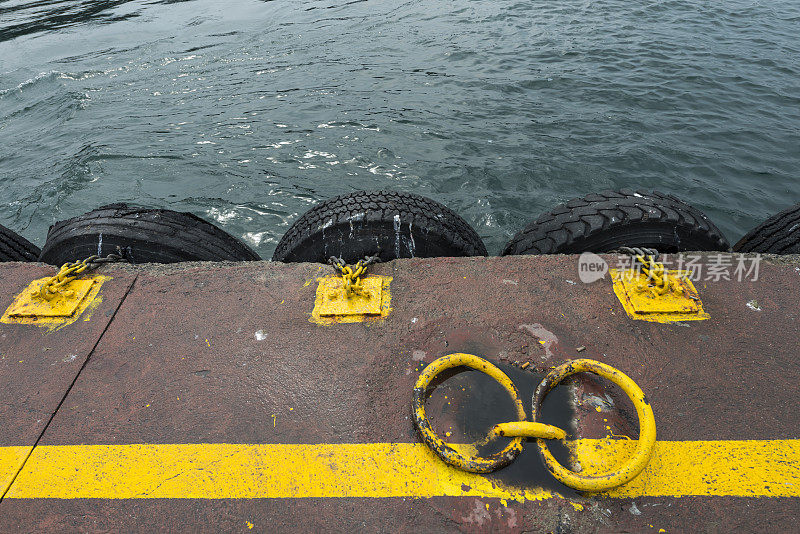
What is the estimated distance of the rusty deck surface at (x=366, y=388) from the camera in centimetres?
172

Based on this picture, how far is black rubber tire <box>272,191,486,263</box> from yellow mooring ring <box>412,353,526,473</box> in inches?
47.9

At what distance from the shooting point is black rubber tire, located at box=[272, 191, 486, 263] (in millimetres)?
3096

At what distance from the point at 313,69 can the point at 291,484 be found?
981 cm

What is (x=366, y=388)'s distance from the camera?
2135mm

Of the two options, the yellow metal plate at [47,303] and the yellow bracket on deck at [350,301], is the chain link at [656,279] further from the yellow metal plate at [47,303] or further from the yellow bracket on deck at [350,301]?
the yellow metal plate at [47,303]

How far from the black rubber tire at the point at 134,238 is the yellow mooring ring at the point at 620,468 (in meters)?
2.51

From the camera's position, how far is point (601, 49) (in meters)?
9.66

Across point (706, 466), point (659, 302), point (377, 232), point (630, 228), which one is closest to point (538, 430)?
point (706, 466)

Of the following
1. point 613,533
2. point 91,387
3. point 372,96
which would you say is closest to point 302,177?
point 372,96

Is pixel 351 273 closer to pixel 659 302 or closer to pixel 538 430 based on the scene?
pixel 538 430

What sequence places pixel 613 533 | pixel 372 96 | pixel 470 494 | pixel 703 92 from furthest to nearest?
pixel 372 96 → pixel 703 92 → pixel 470 494 → pixel 613 533

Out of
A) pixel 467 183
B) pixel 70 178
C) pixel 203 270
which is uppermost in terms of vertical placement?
pixel 203 270

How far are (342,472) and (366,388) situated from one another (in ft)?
1.33

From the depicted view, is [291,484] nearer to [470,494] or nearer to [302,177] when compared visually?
[470,494]
